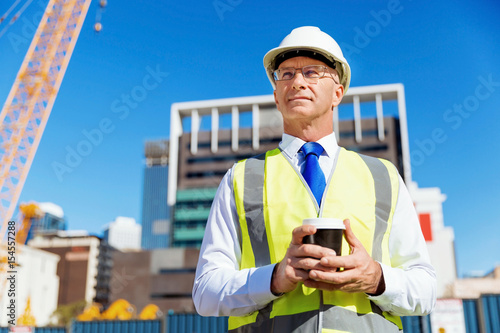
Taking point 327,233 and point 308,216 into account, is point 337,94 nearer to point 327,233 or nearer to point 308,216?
point 308,216

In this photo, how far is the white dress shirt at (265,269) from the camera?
1.94 meters

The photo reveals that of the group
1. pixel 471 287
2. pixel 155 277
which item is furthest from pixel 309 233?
pixel 155 277

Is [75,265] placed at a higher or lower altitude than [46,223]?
lower

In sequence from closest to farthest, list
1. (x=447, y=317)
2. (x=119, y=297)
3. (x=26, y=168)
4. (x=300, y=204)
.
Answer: (x=300, y=204)
(x=447, y=317)
(x=26, y=168)
(x=119, y=297)

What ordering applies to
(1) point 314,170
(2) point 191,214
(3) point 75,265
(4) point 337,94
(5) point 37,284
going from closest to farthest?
(1) point 314,170, (4) point 337,94, (2) point 191,214, (5) point 37,284, (3) point 75,265

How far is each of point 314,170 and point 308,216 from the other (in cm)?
27

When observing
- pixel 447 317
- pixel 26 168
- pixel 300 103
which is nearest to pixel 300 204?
pixel 300 103

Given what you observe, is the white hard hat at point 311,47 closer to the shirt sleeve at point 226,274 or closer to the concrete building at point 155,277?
the shirt sleeve at point 226,274

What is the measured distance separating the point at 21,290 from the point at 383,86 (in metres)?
64.9

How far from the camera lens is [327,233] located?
174 centimetres

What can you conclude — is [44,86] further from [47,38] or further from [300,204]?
[300,204]

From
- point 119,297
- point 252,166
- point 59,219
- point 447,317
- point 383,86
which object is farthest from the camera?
point 59,219

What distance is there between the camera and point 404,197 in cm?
233

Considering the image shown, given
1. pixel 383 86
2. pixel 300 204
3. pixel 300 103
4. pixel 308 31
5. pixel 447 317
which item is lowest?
pixel 447 317
